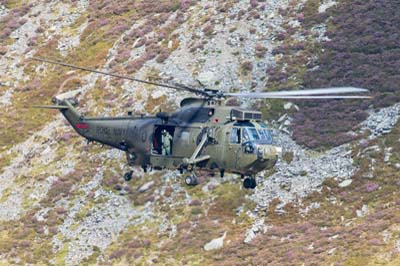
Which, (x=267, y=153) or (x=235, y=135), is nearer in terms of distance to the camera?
(x=267, y=153)

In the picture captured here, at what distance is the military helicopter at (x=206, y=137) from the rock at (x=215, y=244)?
7.71 m

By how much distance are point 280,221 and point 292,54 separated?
1753 centimetres

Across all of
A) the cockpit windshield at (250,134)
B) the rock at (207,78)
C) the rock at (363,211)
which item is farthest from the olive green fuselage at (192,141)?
A: the rock at (207,78)

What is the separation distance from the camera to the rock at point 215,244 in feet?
144

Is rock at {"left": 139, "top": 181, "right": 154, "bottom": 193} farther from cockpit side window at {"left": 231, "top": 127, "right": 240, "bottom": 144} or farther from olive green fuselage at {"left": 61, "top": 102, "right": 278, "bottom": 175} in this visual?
cockpit side window at {"left": 231, "top": 127, "right": 240, "bottom": 144}

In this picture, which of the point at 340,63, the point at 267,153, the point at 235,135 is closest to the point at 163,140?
the point at 235,135

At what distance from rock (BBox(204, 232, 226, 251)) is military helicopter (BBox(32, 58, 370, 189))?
304 inches

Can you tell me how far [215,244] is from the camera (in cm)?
4412

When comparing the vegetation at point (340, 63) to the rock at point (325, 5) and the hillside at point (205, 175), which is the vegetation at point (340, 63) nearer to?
the hillside at point (205, 175)

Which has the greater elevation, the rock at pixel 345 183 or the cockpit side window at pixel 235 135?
the cockpit side window at pixel 235 135

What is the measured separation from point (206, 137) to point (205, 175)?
48.6ft

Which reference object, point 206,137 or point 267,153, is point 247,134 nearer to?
point 267,153

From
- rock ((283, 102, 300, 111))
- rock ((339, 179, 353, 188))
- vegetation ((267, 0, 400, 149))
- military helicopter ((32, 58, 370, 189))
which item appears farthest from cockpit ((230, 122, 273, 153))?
rock ((283, 102, 300, 111))

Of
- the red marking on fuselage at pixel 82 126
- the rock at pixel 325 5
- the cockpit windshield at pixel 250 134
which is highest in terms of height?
the cockpit windshield at pixel 250 134
